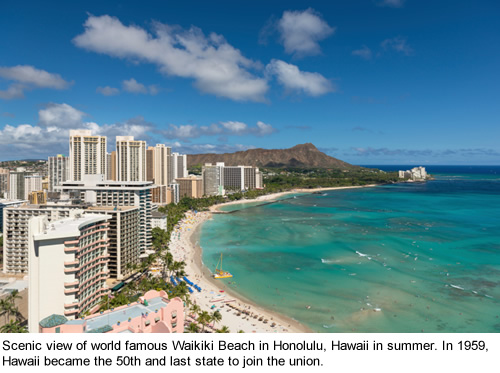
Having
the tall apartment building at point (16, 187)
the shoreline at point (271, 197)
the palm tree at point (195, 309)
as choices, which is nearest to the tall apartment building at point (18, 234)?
the palm tree at point (195, 309)

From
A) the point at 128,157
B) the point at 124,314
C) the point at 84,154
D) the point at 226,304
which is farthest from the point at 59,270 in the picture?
the point at 128,157

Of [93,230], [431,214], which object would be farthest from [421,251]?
[93,230]

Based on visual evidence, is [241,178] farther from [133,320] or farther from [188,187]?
[133,320]

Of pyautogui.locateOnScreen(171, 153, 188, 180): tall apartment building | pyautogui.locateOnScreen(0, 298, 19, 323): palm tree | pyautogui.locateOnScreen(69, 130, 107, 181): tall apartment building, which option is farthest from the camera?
pyautogui.locateOnScreen(171, 153, 188, 180): tall apartment building

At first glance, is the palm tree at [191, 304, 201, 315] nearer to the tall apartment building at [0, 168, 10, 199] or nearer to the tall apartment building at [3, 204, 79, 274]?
the tall apartment building at [3, 204, 79, 274]

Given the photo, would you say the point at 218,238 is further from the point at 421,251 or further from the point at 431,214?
the point at 431,214

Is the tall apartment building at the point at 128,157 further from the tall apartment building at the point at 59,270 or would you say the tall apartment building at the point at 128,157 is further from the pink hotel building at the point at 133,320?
the pink hotel building at the point at 133,320

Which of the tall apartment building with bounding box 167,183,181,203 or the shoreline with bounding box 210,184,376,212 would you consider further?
the shoreline with bounding box 210,184,376,212

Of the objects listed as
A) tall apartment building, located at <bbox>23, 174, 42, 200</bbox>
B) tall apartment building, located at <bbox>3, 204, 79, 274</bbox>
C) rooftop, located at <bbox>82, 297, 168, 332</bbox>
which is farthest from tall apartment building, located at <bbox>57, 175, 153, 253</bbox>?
tall apartment building, located at <bbox>23, 174, 42, 200</bbox>
